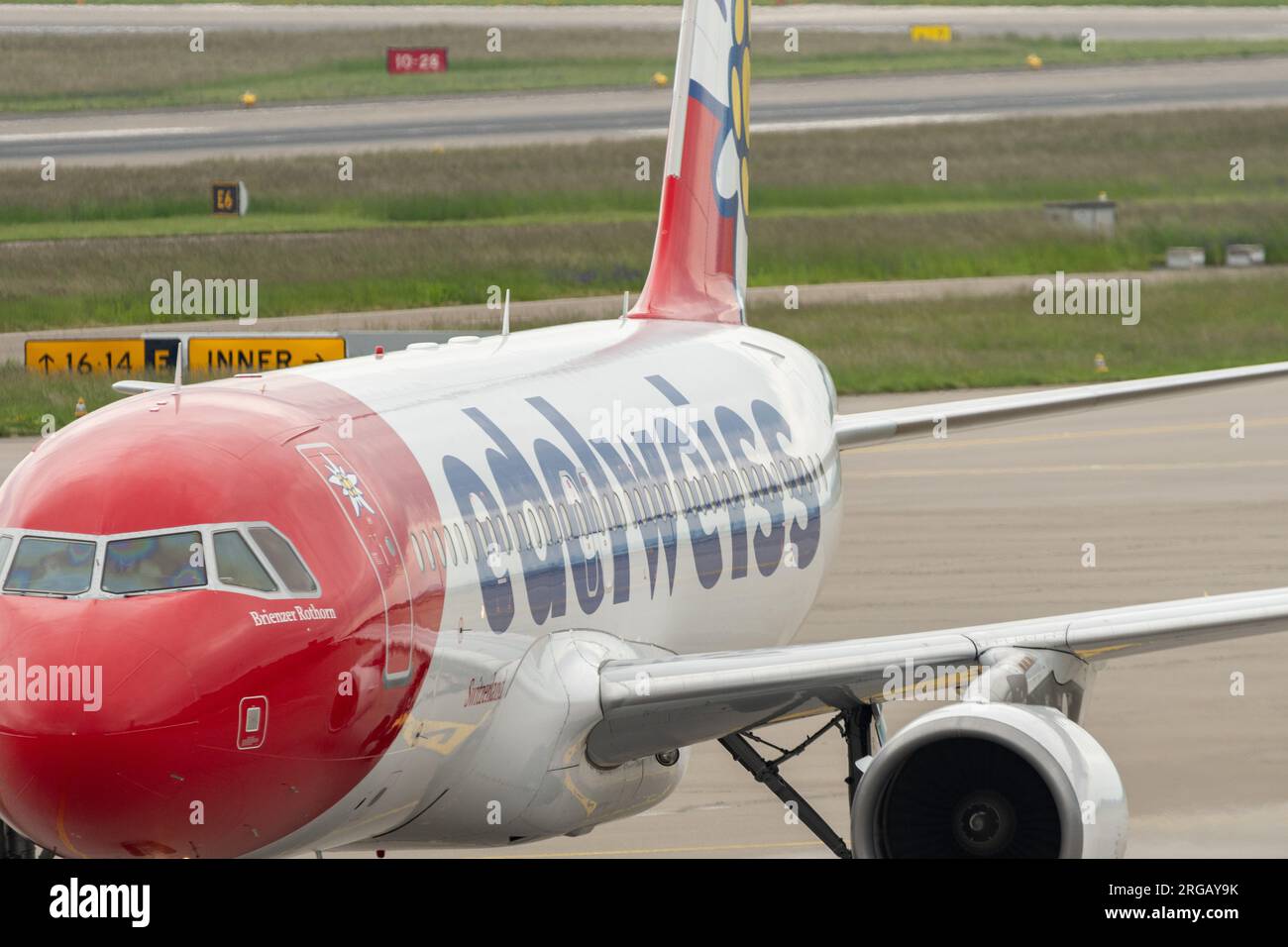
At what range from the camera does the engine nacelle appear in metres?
14.3

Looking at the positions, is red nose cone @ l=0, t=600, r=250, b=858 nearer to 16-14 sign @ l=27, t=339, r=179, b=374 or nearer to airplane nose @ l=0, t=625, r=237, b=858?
airplane nose @ l=0, t=625, r=237, b=858

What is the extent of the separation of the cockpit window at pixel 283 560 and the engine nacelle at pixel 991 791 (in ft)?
12.4

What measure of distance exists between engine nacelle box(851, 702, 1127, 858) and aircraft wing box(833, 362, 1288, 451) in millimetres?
9102

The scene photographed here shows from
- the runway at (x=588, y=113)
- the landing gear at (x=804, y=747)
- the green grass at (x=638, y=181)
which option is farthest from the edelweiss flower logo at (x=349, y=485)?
the runway at (x=588, y=113)

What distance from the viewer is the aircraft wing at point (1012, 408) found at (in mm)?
23906

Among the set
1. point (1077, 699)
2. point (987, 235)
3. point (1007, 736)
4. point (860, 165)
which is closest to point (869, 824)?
point (1007, 736)

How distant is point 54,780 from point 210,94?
8776 cm

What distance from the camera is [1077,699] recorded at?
52.9ft

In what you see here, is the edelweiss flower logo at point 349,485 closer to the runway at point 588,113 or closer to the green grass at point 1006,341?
the green grass at point 1006,341

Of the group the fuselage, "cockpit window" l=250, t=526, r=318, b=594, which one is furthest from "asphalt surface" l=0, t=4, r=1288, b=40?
"cockpit window" l=250, t=526, r=318, b=594

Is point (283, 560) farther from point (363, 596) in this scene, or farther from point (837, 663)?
point (837, 663)

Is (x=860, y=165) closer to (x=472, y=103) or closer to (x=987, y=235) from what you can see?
(x=987, y=235)

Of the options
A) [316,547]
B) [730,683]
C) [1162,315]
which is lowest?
[1162,315]

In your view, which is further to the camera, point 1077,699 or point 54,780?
point 1077,699
